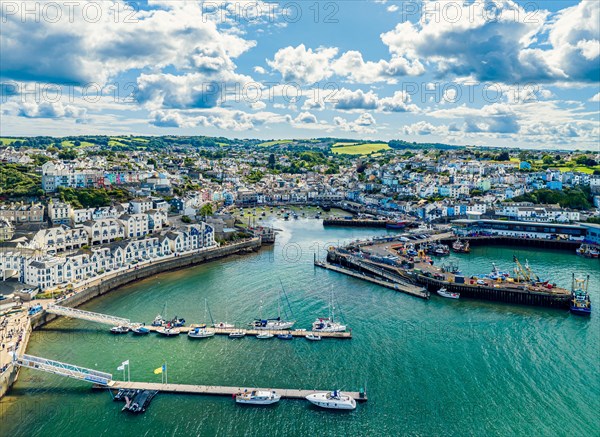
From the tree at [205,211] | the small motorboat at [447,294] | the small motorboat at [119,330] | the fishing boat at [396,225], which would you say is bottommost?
the small motorboat at [119,330]

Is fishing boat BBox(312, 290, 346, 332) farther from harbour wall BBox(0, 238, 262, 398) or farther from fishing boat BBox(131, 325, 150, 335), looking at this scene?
harbour wall BBox(0, 238, 262, 398)

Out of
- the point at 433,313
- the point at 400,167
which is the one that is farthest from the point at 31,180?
the point at 400,167

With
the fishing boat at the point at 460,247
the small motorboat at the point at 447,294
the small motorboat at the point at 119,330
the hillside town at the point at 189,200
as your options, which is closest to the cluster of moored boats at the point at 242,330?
the small motorboat at the point at 119,330

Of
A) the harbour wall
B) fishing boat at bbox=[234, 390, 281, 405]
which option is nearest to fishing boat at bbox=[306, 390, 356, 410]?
fishing boat at bbox=[234, 390, 281, 405]

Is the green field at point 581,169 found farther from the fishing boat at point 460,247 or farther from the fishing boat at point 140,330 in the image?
the fishing boat at point 140,330

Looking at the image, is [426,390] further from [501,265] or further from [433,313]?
[501,265]

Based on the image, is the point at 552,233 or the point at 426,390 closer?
the point at 426,390

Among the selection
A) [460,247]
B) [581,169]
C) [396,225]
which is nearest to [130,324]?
[460,247]

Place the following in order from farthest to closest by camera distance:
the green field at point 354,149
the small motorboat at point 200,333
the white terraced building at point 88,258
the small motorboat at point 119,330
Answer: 1. the green field at point 354,149
2. the white terraced building at point 88,258
3. the small motorboat at point 119,330
4. the small motorboat at point 200,333
